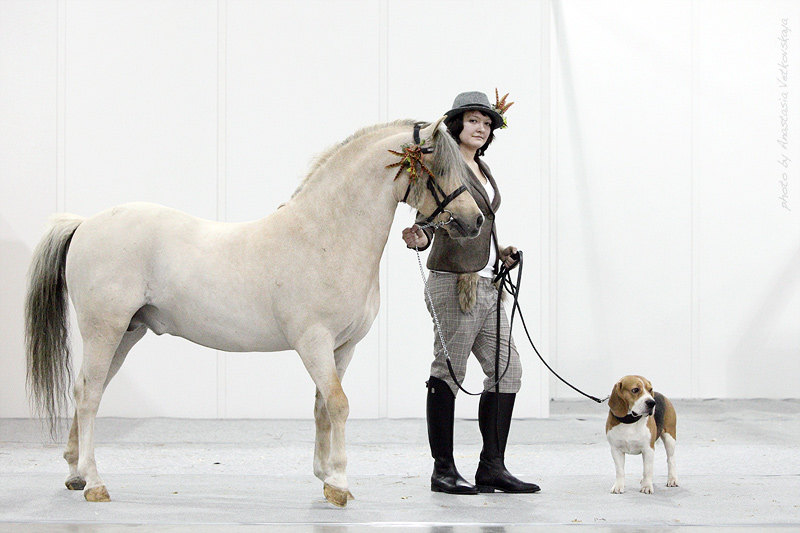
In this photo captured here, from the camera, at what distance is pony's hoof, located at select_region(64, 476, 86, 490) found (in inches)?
135

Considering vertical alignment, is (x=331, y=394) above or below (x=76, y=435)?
above

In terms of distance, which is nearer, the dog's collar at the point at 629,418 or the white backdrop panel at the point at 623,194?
the dog's collar at the point at 629,418

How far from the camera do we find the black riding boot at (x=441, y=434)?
3.44m

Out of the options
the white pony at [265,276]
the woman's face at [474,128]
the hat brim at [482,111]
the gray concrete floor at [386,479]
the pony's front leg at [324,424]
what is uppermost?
the hat brim at [482,111]

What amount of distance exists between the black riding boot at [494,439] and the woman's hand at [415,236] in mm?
728

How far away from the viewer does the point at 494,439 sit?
3.51m

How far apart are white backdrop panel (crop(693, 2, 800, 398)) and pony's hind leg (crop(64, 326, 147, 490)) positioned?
15.7ft

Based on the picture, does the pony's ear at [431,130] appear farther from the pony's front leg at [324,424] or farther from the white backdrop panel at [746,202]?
the white backdrop panel at [746,202]

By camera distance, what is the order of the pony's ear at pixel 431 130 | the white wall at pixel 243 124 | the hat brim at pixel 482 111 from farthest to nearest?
the white wall at pixel 243 124, the hat brim at pixel 482 111, the pony's ear at pixel 431 130

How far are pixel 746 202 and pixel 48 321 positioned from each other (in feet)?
17.9

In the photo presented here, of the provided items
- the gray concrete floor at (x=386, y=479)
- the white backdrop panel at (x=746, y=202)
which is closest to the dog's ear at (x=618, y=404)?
the gray concrete floor at (x=386, y=479)

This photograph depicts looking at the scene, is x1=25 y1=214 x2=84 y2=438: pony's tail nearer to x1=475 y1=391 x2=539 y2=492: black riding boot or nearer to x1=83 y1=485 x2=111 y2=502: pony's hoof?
x1=83 y1=485 x2=111 y2=502: pony's hoof

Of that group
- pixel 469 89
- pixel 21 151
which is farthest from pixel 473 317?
pixel 21 151

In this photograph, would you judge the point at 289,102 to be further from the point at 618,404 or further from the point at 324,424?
the point at 618,404
